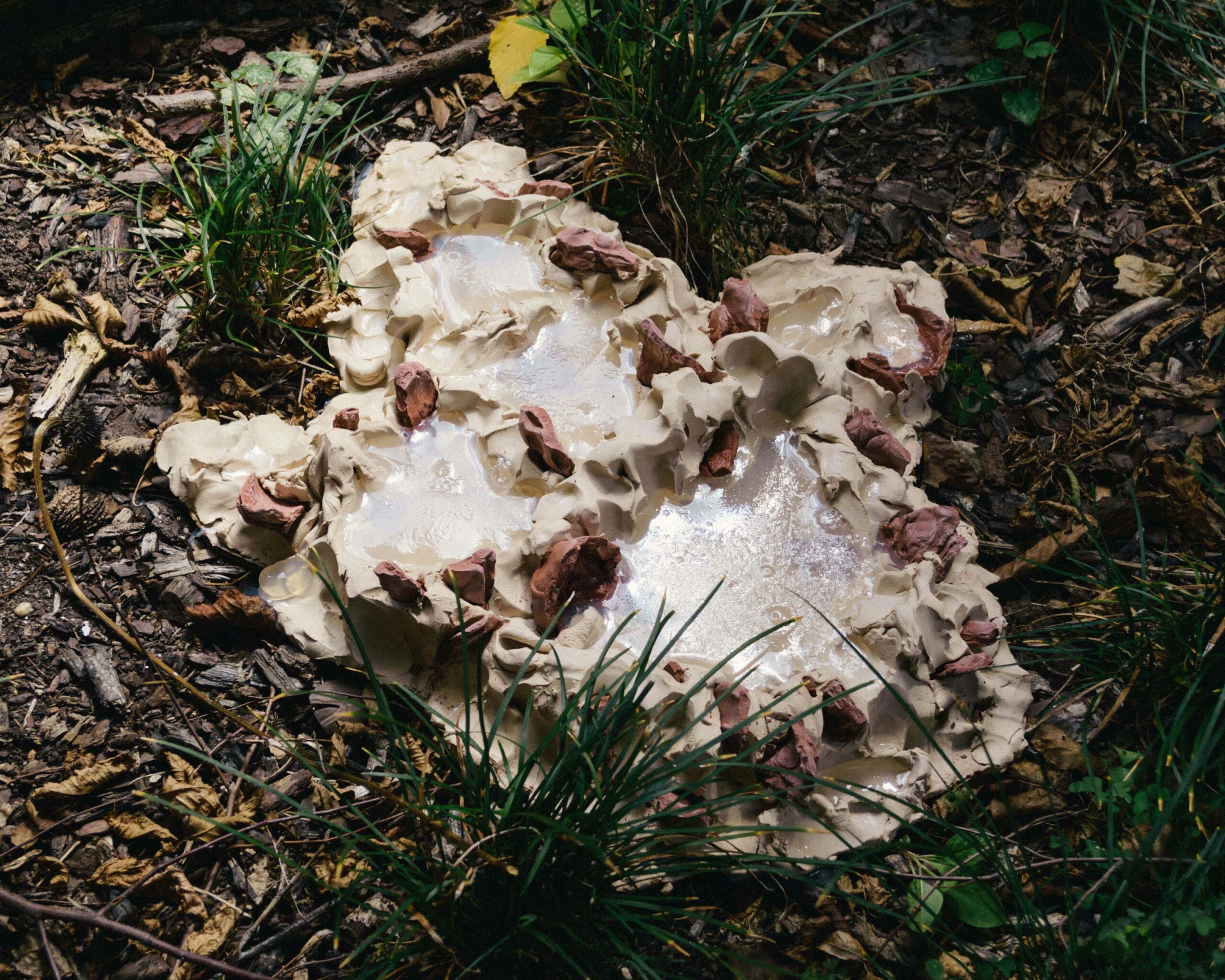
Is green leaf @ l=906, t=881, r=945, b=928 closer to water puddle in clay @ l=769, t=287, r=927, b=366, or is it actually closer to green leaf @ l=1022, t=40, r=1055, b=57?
water puddle in clay @ l=769, t=287, r=927, b=366

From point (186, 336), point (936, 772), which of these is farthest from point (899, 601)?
point (186, 336)

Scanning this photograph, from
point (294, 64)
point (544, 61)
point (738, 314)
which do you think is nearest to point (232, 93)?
point (294, 64)

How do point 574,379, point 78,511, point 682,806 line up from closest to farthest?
point 682,806
point 78,511
point 574,379

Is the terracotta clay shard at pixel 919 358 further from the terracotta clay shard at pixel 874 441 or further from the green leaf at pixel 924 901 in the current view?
the green leaf at pixel 924 901

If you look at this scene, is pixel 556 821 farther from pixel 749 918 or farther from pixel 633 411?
pixel 633 411

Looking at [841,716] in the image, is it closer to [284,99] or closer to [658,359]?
[658,359]

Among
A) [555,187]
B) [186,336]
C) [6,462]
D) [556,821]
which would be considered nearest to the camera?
[556,821]
